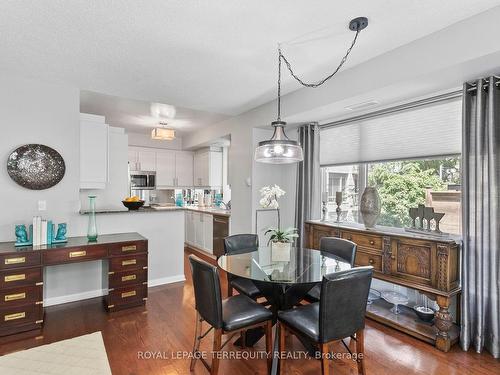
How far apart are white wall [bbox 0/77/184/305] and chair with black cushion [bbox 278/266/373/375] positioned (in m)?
2.80

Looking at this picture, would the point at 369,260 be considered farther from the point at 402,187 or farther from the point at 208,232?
the point at 208,232

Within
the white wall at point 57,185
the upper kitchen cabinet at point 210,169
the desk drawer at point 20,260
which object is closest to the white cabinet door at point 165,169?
the upper kitchen cabinet at point 210,169

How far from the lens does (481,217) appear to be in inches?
93.7

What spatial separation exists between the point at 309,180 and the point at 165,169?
13.5 feet

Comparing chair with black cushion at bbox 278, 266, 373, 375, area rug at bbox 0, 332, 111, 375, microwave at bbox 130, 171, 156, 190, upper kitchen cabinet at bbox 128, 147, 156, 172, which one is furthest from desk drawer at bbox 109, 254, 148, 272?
upper kitchen cabinet at bbox 128, 147, 156, 172

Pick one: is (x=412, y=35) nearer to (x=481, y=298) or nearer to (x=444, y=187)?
(x=444, y=187)

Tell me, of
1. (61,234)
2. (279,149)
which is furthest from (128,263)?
(279,149)

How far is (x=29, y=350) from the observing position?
8.05 feet

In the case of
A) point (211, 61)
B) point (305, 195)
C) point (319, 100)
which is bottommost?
point (305, 195)

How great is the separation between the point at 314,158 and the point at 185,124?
9.52ft

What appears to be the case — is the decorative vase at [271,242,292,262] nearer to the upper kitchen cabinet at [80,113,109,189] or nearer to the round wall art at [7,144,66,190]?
the upper kitchen cabinet at [80,113,109,189]

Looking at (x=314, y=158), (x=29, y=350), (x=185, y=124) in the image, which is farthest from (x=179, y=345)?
(x=185, y=124)

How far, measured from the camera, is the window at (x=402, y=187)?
2.88 meters

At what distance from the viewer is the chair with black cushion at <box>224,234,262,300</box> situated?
264 centimetres
